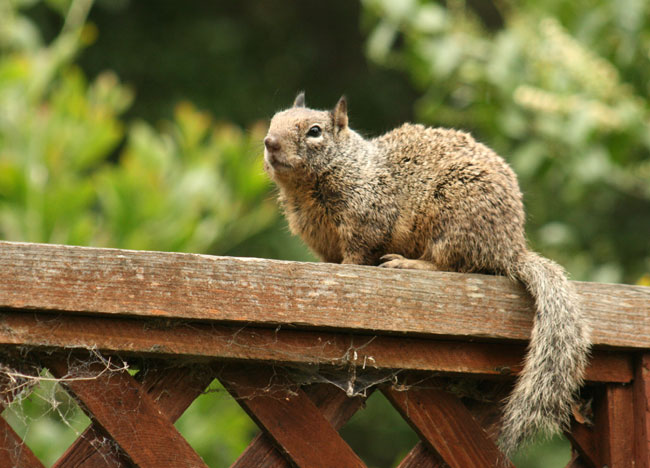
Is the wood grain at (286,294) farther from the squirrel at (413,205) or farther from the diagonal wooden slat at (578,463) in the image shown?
the diagonal wooden slat at (578,463)

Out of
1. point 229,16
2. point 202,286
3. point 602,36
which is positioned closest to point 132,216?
point 602,36

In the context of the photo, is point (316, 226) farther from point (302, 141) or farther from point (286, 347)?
point (286, 347)

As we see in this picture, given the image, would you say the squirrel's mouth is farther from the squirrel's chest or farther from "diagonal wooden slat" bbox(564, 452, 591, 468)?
"diagonal wooden slat" bbox(564, 452, 591, 468)

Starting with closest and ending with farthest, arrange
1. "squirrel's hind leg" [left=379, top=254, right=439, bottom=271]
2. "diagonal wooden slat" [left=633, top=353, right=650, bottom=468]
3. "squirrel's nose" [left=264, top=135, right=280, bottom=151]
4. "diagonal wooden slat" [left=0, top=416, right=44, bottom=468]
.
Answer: "diagonal wooden slat" [left=0, top=416, right=44, bottom=468]
"diagonal wooden slat" [left=633, top=353, right=650, bottom=468]
"squirrel's hind leg" [left=379, top=254, right=439, bottom=271]
"squirrel's nose" [left=264, top=135, right=280, bottom=151]

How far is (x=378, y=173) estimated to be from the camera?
2.79m

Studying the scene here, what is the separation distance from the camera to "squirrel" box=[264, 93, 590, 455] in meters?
2.10

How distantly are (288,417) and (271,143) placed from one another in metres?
1.21

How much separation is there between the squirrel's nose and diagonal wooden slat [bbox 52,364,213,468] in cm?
115

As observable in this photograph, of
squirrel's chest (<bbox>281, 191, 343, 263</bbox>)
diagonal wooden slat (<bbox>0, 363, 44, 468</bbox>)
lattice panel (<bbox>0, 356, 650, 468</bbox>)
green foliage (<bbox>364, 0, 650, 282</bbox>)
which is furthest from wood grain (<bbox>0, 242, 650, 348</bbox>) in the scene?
green foliage (<bbox>364, 0, 650, 282</bbox>)

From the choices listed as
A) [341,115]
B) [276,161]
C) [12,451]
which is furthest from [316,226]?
[12,451]

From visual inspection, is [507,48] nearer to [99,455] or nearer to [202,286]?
[202,286]

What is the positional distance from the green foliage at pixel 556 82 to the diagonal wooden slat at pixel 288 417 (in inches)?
71.0

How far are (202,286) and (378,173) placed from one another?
46.1 inches

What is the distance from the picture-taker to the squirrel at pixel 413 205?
2.10 meters
